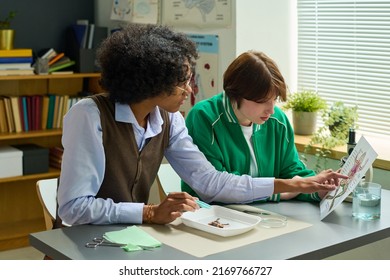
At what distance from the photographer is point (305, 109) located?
3.67 m

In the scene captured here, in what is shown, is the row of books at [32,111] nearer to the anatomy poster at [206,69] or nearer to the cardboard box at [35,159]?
the cardboard box at [35,159]

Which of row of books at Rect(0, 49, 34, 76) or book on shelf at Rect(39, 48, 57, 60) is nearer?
row of books at Rect(0, 49, 34, 76)

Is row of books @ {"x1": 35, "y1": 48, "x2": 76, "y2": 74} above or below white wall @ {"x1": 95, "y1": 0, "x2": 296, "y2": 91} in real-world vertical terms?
below

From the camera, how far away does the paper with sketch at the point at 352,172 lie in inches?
90.3

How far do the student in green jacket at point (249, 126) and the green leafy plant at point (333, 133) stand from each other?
24.8 inches

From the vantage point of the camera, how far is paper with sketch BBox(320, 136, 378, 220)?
229cm

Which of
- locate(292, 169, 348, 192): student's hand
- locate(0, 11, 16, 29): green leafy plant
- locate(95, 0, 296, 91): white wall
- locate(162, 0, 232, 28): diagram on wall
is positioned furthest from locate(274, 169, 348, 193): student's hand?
locate(0, 11, 16, 29): green leafy plant

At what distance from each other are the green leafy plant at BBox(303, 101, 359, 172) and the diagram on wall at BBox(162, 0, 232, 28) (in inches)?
30.2

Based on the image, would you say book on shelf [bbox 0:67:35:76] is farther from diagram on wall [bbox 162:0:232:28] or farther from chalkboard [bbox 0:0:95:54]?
diagram on wall [bbox 162:0:232:28]

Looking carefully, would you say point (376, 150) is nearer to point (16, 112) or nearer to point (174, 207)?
point (174, 207)

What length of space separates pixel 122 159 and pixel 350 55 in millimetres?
1782
